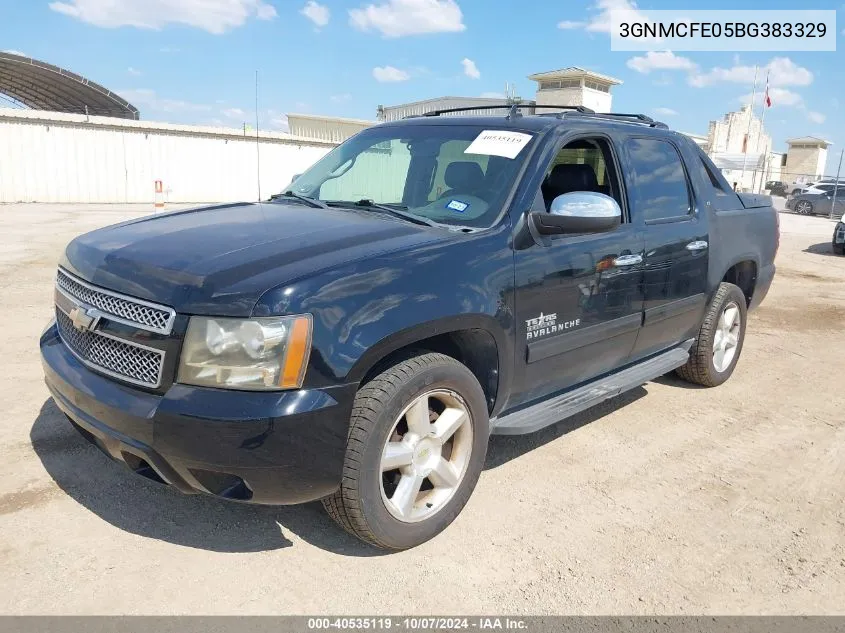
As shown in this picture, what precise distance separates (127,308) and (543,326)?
1892 millimetres

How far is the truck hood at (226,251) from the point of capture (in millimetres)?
2471

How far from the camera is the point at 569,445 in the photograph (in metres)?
4.13

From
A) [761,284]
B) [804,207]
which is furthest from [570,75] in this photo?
[761,284]

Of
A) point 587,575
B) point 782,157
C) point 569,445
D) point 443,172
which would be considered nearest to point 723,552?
point 587,575

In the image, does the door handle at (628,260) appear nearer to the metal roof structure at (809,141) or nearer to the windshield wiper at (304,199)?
the windshield wiper at (304,199)

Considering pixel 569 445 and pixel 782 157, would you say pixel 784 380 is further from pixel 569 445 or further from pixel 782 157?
pixel 782 157

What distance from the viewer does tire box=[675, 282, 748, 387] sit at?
500cm

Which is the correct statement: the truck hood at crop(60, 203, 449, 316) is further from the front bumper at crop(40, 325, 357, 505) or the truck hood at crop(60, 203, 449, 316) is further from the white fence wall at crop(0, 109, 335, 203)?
the white fence wall at crop(0, 109, 335, 203)

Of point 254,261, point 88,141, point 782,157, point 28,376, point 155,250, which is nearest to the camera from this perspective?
point 254,261

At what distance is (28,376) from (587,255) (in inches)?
157

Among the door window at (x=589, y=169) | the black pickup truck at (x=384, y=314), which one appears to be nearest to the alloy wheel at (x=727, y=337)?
the black pickup truck at (x=384, y=314)

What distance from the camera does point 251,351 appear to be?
2404 millimetres

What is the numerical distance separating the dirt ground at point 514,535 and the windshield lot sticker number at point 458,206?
4.72 ft

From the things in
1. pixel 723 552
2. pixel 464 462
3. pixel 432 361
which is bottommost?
pixel 723 552
